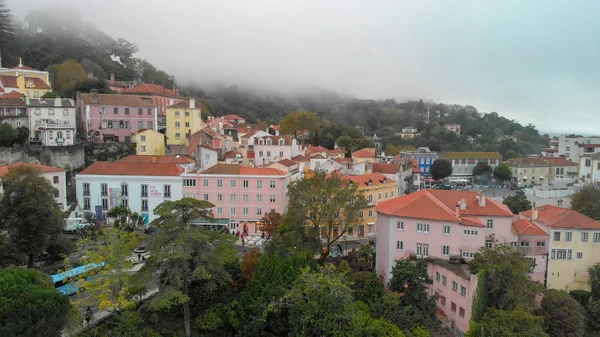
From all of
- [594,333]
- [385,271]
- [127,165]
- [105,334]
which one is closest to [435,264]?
[385,271]

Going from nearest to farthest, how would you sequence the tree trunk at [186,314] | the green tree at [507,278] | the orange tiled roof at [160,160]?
the tree trunk at [186,314] < the green tree at [507,278] < the orange tiled roof at [160,160]

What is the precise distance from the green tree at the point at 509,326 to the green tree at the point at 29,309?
63.9 feet

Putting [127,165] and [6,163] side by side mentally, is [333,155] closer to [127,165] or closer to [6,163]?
[127,165]

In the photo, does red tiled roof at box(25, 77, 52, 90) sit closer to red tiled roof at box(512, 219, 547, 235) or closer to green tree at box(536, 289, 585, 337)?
red tiled roof at box(512, 219, 547, 235)

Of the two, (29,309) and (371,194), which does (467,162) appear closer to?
(371,194)

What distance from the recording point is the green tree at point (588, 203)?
3903 cm

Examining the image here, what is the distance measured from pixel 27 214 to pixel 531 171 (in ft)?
268

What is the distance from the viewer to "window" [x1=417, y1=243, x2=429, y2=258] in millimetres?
30472

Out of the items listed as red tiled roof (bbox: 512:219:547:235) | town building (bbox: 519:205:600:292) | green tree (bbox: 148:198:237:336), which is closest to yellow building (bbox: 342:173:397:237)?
red tiled roof (bbox: 512:219:547:235)

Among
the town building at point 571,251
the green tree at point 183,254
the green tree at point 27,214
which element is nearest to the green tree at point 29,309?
the green tree at point 183,254

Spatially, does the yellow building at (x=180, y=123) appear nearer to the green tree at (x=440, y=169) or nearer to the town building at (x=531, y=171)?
the green tree at (x=440, y=169)

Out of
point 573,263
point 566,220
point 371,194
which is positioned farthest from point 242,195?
point 573,263

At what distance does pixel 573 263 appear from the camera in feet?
105

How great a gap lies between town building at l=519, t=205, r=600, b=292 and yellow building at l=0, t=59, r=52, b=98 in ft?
184
